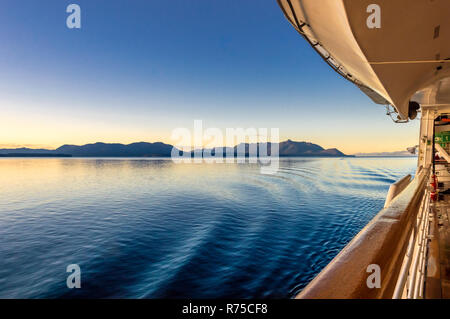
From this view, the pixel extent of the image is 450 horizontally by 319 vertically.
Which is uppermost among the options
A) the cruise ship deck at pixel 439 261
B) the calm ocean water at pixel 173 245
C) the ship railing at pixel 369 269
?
the ship railing at pixel 369 269

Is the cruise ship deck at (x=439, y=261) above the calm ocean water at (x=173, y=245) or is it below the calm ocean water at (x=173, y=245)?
above

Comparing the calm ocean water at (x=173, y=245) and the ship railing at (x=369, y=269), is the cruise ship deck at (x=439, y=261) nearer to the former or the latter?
the ship railing at (x=369, y=269)

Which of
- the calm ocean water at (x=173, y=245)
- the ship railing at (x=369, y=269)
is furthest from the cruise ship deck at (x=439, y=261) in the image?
the calm ocean water at (x=173, y=245)

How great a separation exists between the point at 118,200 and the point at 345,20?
25646 millimetres

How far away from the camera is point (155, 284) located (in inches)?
342

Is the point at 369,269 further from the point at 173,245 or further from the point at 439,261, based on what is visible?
the point at 173,245

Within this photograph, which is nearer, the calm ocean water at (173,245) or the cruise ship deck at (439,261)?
the cruise ship deck at (439,261)

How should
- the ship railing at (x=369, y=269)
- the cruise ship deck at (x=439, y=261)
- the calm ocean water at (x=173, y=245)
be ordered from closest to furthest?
the ship railing at (x=369, y=269)
the cruise ship deck at (x=439, y=261)
the calm ocean water at (x=173, y=245)

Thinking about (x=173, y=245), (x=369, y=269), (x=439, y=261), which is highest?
(x=369, y=269)

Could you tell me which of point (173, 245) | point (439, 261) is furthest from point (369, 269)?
point (173, 245)

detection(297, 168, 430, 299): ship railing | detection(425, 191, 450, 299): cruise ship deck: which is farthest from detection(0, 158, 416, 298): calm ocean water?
detection(297, 168, 430, 299): ship railing

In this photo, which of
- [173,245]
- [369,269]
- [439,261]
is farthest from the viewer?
[173,245]
